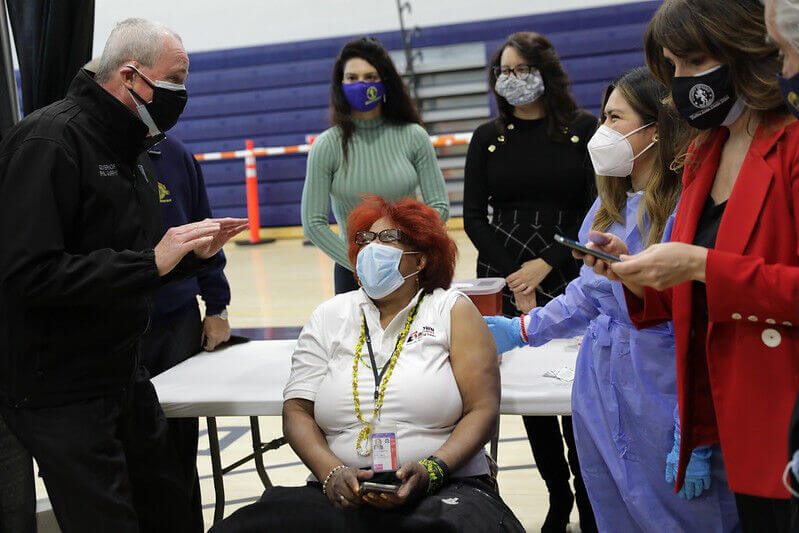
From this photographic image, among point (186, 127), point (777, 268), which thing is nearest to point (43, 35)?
point (777, 268)

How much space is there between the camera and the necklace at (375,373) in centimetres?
225

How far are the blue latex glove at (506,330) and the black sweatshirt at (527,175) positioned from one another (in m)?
0.66

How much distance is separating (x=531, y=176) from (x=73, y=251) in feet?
5.88

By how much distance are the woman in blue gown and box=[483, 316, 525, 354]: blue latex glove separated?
0.01m

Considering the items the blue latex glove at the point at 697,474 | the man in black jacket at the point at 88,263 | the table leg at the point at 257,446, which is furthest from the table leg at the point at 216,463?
the blue latex glove at the point at 697,474

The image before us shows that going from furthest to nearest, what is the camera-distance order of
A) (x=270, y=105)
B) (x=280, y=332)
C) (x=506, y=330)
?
(x=270, y=105) → (x=280, y=332) → (x=506, y=330)

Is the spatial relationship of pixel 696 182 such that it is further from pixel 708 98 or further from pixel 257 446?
pixel 257 446

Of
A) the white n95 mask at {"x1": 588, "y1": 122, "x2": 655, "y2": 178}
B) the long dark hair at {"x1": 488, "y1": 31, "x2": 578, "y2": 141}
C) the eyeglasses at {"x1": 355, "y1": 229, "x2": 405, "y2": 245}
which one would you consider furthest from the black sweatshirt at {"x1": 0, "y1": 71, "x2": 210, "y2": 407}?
the long dark hair at {"x1": 488, "y1": 31, "x2": 578, "y2": 141}

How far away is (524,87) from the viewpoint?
322 centimetres

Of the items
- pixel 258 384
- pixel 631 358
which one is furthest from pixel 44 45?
pixel 631 358

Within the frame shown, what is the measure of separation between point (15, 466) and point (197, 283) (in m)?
0.94

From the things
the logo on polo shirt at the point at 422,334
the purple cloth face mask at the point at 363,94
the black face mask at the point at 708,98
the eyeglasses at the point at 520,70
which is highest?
the eyeglasses at the point at 520,70

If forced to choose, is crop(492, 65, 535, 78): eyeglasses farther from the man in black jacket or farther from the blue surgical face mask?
the man in black jacket

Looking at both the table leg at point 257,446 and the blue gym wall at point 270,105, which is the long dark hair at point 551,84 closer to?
the table leg at point 257,446
